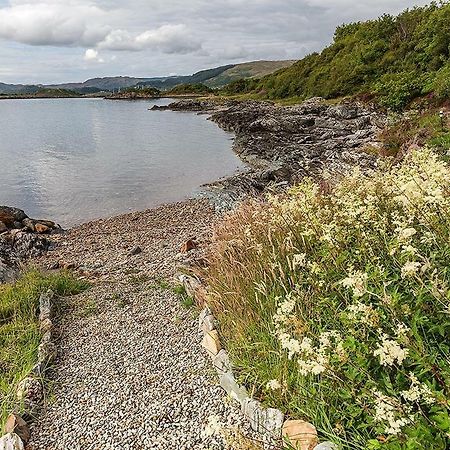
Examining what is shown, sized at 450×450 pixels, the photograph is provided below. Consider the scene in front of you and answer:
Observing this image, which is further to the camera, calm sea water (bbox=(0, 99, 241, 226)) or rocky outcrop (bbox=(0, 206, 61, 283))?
calm sea water (bbox=(0, 99, 241, 226))

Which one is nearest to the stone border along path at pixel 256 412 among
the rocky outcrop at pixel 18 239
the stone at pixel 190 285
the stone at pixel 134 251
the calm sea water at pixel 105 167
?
the stone at pixel 190 285

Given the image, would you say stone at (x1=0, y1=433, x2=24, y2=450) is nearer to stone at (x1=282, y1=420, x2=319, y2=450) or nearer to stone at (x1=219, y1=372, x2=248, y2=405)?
stone at (x1=219, y1=372, x2=248, y2=405)

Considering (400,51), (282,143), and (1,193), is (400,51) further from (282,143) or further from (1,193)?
(1,193)

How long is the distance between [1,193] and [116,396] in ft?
73.3

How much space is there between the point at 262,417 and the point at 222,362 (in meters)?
1.14

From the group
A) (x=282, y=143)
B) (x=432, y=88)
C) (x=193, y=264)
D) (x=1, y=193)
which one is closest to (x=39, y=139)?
(x=1, y=193)

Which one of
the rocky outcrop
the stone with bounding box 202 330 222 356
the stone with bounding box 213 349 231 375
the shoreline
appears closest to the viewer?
the stone with bounding box 213 349 231 375

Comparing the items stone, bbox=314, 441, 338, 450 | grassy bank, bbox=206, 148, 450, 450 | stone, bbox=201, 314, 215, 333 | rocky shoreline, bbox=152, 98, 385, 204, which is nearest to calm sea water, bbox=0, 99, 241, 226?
rocky shoreline, bbox=152, 98, 385, 204

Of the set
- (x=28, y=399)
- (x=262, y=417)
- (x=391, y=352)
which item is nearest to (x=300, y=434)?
(x=262, y=417)

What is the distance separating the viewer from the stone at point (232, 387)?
4539mm

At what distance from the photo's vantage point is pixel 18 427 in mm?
4887

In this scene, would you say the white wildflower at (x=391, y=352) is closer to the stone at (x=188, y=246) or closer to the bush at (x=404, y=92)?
the stone at (x=188, y=246)

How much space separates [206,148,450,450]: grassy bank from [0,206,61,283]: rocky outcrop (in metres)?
7.74

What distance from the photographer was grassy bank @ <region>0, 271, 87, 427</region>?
592cm
